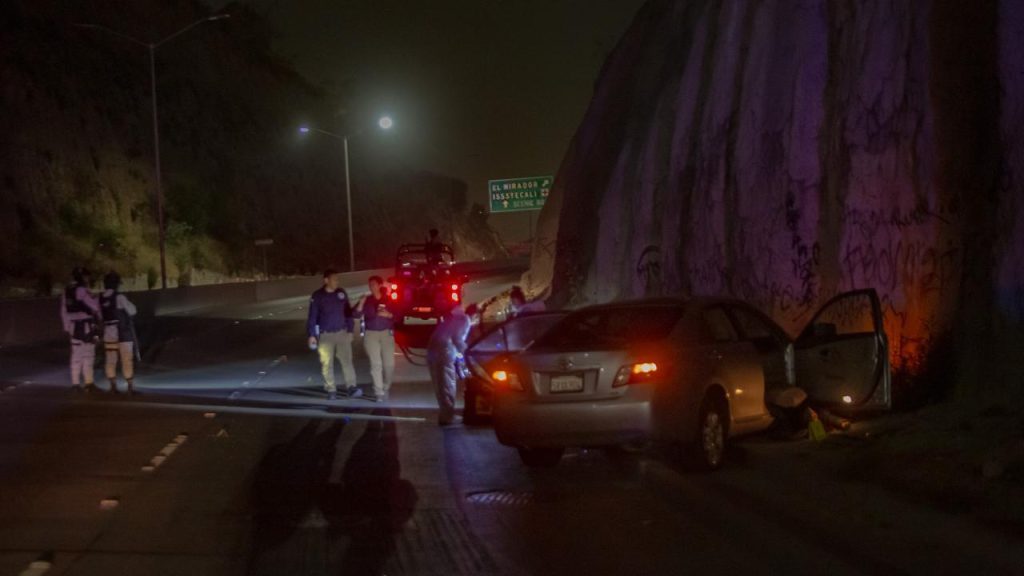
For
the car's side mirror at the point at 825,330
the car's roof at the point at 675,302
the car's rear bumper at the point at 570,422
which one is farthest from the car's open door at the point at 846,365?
the car's rear bumper at the point at 570,422

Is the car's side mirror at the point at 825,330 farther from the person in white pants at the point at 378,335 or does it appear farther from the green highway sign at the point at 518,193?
the green highway sign at the point at 518,193

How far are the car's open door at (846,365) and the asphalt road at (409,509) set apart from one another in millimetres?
623

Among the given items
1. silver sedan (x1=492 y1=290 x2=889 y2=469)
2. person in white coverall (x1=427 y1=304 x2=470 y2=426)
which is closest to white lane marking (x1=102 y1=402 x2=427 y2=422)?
person in white coverall (x1=427 y1=304 x2=470 y2=426)

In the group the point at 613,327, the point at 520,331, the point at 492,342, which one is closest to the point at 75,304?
the point at 492,342

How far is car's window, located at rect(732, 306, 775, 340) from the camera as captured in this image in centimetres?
1145

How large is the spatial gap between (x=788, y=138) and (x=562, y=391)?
739cm

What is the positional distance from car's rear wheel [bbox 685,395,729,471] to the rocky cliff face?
2.47 meters

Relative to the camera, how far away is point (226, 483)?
34.6 feet

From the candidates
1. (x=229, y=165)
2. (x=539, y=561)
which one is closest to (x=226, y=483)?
(x=539, y=561)

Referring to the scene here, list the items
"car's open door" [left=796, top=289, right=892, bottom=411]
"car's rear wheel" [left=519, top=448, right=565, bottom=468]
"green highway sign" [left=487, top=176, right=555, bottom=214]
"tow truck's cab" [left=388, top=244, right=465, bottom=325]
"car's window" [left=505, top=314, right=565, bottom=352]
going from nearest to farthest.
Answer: "car's open door" [left=796, top=289, right=892, bottom=411] → "car's rear wheel" [left=519, top=448, right=565, bottom=468] → "car's window" [left=505, top=314, right=565, bottom=352] → "tow truck's cab" [left=388, top=244, right=465, bottom=325] → "green highway sign" [left=487, top=176, right=555, bottom=214]

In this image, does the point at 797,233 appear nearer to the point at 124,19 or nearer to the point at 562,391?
the point at 562,391

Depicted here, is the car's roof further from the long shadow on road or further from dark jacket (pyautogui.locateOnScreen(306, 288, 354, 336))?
dark jacket (pyautogui.locateOnScreen(306, 288, 354, 336))

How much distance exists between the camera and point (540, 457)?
Result: 436 inches

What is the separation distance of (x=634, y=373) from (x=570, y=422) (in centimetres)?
68
